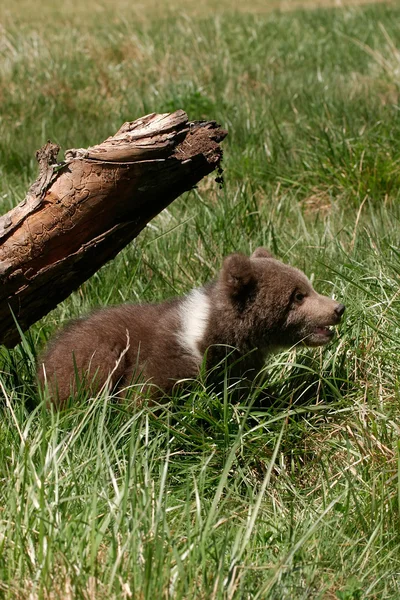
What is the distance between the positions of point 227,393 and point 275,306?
0.85 meters

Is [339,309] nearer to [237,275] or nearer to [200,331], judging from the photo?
[237,275]

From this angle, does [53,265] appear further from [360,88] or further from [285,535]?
[360,88]

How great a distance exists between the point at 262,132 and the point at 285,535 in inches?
178

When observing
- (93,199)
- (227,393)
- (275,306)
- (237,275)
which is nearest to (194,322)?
(237,275)

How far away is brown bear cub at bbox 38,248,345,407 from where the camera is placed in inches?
182

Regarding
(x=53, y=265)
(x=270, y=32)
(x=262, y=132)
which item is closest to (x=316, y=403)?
(x=53, y=265)

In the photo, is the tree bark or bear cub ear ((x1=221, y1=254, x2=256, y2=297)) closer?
the tree bark

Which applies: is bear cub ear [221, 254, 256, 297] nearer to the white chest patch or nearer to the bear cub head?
the bear cub head

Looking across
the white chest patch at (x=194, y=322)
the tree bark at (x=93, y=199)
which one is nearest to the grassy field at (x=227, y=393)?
the white chest patch at (x=194, y=322)

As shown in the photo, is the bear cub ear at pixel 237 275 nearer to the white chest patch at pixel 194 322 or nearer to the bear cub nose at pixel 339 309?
the white chest patch at pixel 194 322

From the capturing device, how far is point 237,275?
4.69 meters

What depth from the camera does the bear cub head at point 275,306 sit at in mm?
4777

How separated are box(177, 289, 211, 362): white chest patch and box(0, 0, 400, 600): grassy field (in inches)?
11.0

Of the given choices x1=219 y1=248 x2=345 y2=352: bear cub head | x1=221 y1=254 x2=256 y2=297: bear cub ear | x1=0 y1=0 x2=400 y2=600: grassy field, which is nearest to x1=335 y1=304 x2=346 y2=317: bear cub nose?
x1=219 y1=248 x2=345 y2=352: bear cub head
